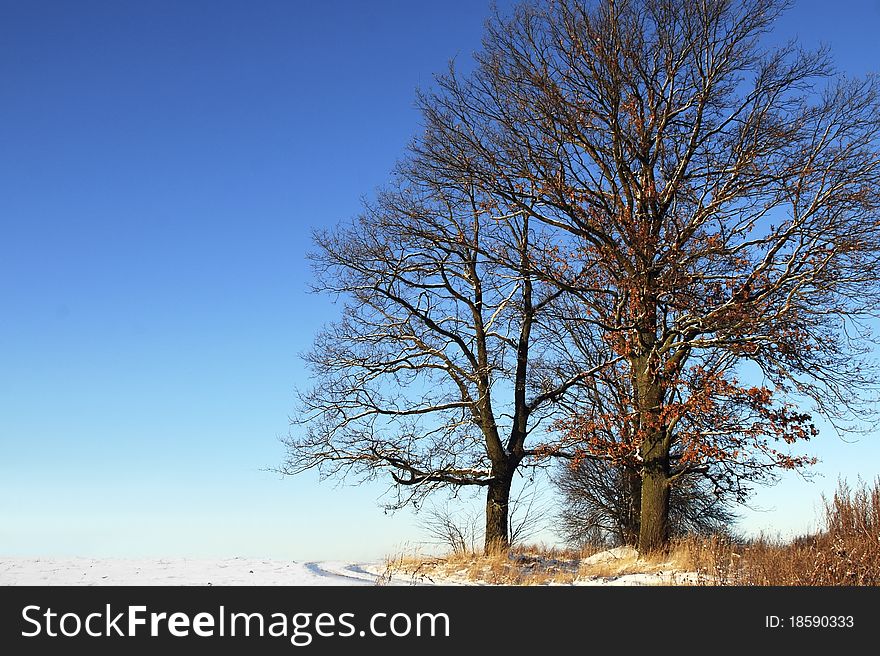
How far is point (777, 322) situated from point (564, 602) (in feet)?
29.0

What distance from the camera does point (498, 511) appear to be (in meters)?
17.4

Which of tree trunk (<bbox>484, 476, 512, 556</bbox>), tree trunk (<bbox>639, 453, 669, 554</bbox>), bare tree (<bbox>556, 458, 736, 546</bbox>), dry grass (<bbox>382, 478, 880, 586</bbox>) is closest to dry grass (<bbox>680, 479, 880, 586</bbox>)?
Result: dry grass (<bbox>382, 478, 880, 586</bbox>)

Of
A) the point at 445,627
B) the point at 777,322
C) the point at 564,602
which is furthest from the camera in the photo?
the point at 777,322

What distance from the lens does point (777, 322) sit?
49.6 ft

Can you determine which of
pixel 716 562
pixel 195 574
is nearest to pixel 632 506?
pixel 716 562

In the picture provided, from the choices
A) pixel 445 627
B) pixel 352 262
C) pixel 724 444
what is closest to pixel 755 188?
pixel 724 444

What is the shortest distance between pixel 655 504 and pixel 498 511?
11.0ft

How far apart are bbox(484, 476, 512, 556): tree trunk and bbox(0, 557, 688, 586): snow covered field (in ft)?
12.1

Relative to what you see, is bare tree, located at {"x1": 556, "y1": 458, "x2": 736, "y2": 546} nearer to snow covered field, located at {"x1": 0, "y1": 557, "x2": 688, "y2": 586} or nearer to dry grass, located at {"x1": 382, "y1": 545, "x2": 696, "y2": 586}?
dry grass, located at {"x1": 382, "y1": 545, "x2": 696, "y2": 586}

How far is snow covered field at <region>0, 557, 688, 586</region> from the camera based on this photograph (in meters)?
9.63

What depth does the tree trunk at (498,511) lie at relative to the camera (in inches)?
682

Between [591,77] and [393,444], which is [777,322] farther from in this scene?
[393,444]

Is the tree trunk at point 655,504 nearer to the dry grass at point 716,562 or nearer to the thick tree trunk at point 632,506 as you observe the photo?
the dry grass at point 716,562

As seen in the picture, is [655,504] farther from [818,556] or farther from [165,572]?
[165,572]
